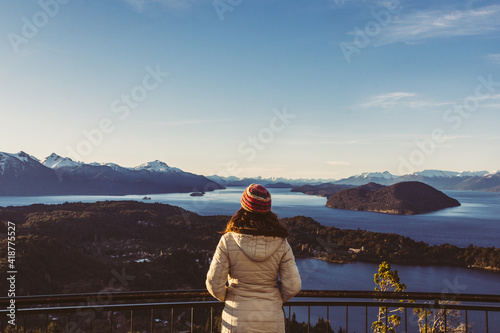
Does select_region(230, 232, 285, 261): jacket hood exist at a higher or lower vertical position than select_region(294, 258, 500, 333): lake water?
higher

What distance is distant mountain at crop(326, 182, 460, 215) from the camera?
12700 centimetres

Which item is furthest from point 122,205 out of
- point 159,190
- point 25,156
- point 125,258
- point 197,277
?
point 25,156

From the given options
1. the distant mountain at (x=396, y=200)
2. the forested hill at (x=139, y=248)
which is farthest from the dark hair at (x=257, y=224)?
the distant mountain at (x=396, y=200)

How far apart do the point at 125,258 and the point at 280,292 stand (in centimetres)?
5590

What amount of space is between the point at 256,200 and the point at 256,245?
0.85 ft

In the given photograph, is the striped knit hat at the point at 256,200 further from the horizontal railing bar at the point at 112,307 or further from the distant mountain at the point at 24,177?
the distant mountain at the point at 24,177

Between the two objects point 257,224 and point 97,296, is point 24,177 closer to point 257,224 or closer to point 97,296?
point 97,296

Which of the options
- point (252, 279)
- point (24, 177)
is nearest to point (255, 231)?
point (252, 279)

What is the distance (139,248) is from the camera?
62.8 metres

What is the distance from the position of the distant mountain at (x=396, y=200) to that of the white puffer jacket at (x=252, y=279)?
131m

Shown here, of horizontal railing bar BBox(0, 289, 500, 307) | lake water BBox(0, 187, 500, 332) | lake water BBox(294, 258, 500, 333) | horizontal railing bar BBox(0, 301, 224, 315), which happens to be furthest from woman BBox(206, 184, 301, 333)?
lake water BBox(294, 258, 500, 333)

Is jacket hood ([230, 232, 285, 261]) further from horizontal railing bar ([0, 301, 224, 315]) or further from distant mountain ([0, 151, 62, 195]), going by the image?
distant mountain ([0, 151, 62, 195])

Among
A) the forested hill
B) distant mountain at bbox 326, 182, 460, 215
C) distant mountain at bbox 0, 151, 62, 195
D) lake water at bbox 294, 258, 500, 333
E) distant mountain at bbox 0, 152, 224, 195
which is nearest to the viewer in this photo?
the forested hill

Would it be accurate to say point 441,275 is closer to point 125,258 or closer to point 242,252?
point 125,258
